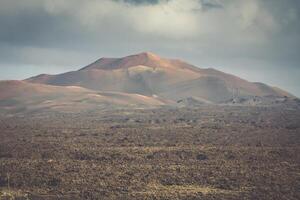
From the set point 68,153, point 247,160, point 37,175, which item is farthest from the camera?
point 68,153

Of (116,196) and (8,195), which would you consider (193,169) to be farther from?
(8,195)

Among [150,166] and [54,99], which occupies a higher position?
[54,99]

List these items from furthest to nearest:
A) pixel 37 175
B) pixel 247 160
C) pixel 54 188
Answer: pixel 247 160
pixel 37 175
pixel 54 188

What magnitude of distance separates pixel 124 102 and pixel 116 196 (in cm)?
13524

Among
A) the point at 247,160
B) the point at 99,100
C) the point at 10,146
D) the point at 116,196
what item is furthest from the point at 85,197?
the point at 99,100

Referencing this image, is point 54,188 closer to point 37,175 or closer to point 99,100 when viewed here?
point 37,175

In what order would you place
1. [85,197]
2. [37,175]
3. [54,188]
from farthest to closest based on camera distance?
[37,175]
[54,188]
[85,197]

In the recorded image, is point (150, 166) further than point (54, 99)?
No

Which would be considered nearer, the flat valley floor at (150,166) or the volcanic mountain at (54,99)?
the flat valley floor at (150,166)

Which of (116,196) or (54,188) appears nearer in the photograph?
(116,196)

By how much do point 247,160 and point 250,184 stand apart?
29.9ft

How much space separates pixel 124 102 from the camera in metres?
164

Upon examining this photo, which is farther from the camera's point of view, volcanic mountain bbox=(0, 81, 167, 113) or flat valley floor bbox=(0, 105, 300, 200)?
volcanic mountain bbox=(0, 81, 167, 113)

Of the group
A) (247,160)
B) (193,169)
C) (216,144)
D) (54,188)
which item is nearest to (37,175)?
(54,188)
